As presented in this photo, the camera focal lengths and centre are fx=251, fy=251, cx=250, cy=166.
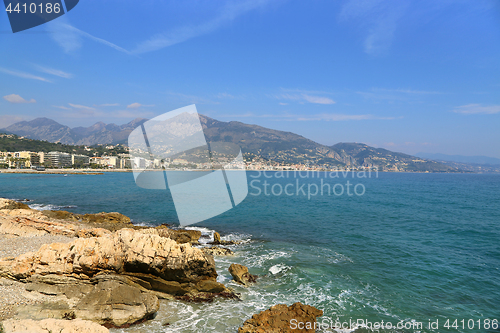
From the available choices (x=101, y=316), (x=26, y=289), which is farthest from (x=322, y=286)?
(x=26, y=289)

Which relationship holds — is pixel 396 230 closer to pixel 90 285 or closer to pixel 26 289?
pixel 90 285

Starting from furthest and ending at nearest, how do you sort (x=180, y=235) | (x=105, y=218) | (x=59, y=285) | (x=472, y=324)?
(x=105, y=218) < (x=180, y=235) < (x=472, y=324) < (x=59, y=285)

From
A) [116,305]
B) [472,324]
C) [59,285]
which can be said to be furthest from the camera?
[472,324]

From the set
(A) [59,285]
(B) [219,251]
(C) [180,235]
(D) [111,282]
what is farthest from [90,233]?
(B) [219,251]

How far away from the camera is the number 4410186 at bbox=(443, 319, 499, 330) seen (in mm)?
8109

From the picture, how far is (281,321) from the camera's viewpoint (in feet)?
23.7

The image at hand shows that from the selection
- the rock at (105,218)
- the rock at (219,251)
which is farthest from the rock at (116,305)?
the rock at (105,218)

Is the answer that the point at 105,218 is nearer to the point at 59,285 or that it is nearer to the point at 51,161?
the point at 59,285

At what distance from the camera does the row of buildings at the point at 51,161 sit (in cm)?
11048

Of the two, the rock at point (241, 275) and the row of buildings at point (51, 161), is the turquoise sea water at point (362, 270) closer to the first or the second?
the rock at point (241, 275)

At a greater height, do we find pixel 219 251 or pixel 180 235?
pixel 180 235

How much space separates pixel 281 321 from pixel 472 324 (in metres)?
6.53

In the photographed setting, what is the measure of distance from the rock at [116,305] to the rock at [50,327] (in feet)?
4.95

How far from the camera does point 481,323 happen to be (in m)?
8.32
